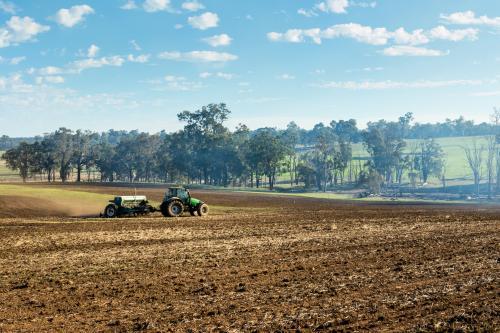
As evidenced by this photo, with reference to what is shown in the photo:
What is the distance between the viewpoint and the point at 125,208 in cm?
3525

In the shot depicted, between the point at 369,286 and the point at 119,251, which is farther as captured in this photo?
the point at 119,251

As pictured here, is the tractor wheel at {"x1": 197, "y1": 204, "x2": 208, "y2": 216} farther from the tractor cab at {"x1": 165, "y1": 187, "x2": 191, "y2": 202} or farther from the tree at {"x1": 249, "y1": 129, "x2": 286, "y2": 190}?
the tree at {"x1": 249, "y1": 129, "x2": 286, "y2": 190}

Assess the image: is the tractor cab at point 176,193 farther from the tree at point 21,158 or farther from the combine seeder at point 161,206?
the tree at point 21,158

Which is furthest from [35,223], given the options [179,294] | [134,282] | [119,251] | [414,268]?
[414,268]

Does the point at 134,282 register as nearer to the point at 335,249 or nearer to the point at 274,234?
the point at 335,249

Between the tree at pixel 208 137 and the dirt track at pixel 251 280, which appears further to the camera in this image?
the tree at pixel 208 137

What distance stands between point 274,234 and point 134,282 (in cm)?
1165

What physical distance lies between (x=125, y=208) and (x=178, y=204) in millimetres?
3635

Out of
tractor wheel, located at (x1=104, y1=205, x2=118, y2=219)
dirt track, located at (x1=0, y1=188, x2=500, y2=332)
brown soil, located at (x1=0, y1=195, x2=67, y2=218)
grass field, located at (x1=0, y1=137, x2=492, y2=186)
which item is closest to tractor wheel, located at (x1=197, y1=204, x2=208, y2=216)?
tractor wheel, located at (x1=104, y1=205, x2=118, y2=219)

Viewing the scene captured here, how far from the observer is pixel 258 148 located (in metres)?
112

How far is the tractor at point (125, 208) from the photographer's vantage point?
1377 inches

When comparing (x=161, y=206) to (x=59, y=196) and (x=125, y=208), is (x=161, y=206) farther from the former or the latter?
(x=59, y=196)

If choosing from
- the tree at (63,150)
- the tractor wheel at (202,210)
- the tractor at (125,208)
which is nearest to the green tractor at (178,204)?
the tractor wheel at (202,210)

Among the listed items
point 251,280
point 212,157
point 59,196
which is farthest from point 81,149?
point 251,280
